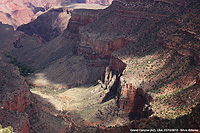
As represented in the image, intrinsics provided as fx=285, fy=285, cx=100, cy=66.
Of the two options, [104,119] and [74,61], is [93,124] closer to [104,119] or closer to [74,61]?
[104,119]

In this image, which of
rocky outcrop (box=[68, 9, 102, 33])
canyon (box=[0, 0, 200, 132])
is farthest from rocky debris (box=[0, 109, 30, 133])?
rocky outcrop (box=[68, 9, 102, 33])

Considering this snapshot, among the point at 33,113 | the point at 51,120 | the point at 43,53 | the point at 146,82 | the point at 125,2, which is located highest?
the point at 125,2

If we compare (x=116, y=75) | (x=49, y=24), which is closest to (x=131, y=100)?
(x=116, y=75)

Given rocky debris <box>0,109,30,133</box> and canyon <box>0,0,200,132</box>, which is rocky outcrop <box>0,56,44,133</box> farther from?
canyon <box>0,0,200,132</box>

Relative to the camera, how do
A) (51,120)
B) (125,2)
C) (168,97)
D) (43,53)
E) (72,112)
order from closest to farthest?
(168,97), (51,120), (72,112), (125,2), (43,53)

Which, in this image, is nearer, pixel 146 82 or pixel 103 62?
pixel 146 82

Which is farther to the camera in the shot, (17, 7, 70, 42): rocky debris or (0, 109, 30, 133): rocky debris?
(17, 7, 70, 42): rocky debris

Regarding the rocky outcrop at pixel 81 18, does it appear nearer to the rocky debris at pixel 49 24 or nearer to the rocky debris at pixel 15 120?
the rocky debris at pixel 49 24

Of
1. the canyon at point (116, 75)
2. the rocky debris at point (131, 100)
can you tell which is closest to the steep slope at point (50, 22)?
the canyon at point (116, 75)

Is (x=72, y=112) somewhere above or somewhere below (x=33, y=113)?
below

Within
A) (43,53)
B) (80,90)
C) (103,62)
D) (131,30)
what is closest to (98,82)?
(80,90)
